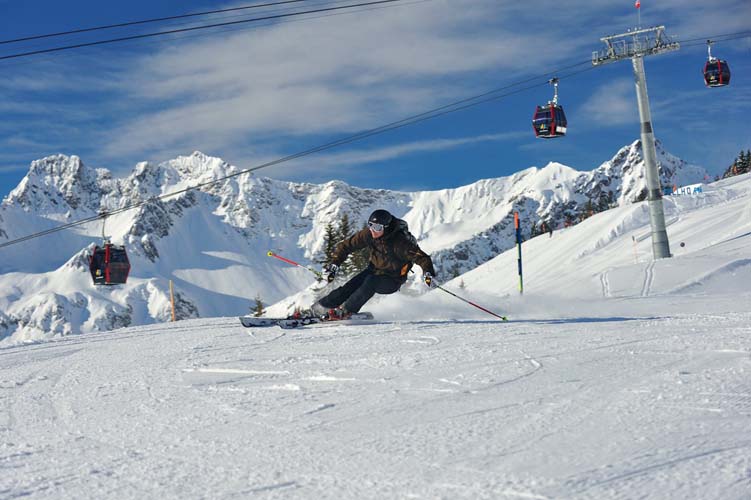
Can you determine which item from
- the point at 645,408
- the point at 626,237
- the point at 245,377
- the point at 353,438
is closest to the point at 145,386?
the point at 245,377

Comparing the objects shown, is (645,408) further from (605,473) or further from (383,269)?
(383,269)

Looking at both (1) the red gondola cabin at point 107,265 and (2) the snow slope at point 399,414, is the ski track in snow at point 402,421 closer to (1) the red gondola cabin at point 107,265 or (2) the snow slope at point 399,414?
(2) the snow slope at point 399,414

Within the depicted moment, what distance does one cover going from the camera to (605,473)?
10.8 feet

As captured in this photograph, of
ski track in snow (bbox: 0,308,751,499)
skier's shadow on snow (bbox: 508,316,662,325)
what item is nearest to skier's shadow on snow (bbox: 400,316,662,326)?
skier's shadow on snow (bbox: 508,316,662,325)

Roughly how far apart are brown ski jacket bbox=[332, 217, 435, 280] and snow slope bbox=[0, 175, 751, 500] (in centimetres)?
219

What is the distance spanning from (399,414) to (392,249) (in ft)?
23.3

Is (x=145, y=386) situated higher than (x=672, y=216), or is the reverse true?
(x=672, y=216)

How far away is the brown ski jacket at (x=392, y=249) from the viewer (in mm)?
11539

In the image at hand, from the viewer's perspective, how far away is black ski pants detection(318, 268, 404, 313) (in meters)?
11.8

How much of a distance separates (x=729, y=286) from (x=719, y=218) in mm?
20295

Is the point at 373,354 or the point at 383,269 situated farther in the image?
the point at 383,269

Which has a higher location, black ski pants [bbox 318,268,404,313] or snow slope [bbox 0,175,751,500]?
black ski pants [bbox 318,268,404,313]

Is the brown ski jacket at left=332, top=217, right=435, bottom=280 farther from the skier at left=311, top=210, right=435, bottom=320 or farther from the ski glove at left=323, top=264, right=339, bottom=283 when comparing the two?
the ski glove at left=323, top=264, right=339, bottom=283

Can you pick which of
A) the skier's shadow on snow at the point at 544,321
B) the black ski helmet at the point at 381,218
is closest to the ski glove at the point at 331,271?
the black ski helmet at the point at 381,218
